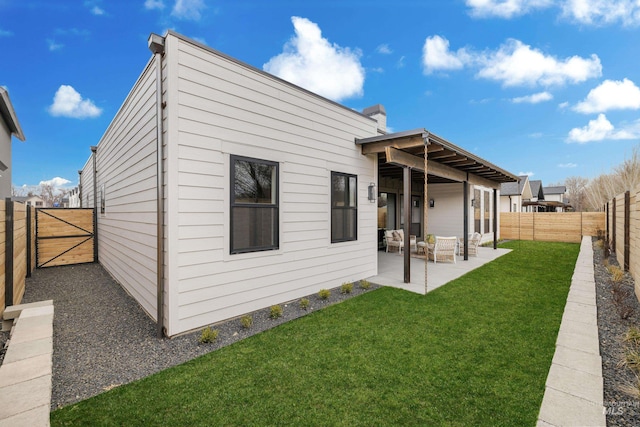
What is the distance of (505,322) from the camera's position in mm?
3969

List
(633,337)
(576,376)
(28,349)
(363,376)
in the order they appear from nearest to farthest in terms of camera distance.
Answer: (28,349)
(576,376)
(363,376)
(633,337)

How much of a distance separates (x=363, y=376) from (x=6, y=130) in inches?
383

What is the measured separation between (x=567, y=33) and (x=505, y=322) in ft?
50.6

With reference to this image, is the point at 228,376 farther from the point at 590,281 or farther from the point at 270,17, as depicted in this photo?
the point at 270,17

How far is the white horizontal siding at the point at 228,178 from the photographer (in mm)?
3609

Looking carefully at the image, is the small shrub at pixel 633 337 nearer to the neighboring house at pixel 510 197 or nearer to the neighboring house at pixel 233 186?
the neighboring house at pixel 233 186

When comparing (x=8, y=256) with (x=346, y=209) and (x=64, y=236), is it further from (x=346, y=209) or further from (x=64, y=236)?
(x=64, y=236)

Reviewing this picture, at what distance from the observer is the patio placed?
19.6ft

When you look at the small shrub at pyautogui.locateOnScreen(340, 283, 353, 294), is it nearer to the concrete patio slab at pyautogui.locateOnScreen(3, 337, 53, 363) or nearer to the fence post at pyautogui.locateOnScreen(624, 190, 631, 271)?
the concrete patio slab at pyautogui.locateOnScreen(3, 337, 53, 363)

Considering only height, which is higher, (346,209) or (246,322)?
(346,209)

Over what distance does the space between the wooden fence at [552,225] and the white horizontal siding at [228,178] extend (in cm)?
1389

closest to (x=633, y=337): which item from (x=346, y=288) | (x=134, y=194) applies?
(x=346, y=288)

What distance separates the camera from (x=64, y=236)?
8.64 meters

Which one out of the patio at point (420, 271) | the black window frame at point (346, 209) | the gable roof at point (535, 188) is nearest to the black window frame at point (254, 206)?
the black window frame at point (346, 209)
